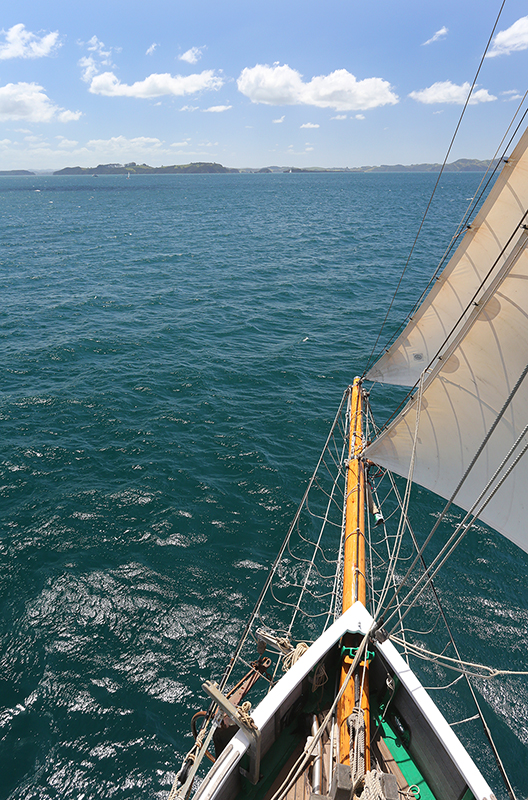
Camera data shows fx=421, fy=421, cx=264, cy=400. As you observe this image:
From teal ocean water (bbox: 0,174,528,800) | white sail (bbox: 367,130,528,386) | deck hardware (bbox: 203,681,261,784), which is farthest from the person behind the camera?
white sail (bbox: 367,130,528,386)

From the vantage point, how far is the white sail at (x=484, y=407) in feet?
33.8

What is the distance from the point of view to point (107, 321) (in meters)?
43.1

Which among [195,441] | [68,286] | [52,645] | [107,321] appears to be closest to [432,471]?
[52,645]

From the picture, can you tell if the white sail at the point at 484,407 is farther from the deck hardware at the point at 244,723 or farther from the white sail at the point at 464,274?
the deck hardware at the point at 244,723

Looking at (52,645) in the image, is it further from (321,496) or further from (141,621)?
(321,496)

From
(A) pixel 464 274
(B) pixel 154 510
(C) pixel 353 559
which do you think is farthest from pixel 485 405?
(B) pixel 154 510

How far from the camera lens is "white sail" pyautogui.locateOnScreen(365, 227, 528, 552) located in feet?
33.8

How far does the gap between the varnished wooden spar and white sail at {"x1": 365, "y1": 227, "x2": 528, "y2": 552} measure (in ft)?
8.46

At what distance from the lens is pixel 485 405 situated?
11.2 m

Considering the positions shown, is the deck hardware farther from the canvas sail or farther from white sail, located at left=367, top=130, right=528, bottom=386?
white sail, located at left=367, top=130, right=528, bottom=386

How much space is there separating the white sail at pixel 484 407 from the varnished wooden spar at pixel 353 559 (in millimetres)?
2579

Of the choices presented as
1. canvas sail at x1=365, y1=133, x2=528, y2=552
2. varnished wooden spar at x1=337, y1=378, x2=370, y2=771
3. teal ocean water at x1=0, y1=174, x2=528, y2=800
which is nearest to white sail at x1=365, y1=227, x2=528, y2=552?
canvas sail at x1=365, y1=133, x2=528, y2=552

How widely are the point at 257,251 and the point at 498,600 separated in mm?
68306

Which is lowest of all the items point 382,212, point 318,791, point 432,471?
point 382,212
